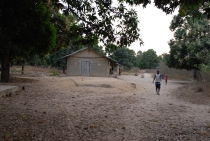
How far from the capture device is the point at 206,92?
1379 cm

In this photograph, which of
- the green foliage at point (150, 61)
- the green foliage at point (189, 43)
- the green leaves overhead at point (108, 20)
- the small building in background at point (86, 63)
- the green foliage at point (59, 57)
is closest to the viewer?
the green leaves overhead at point (108, 20)

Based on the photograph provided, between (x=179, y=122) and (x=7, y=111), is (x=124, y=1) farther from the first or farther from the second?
(x=7, y=111)

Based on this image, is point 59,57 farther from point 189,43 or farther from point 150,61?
point 150,61

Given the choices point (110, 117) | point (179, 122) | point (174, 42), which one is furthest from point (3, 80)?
point (174, 42)

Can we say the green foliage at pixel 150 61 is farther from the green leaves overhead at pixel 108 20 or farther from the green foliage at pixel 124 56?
the green leaves overhead at pixel 108 20

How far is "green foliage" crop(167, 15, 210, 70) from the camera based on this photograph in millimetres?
22984

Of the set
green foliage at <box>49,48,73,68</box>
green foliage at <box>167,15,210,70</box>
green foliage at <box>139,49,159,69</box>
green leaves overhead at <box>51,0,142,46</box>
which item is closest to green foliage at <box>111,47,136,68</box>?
green foliage at <box>139,49,159,69</box>

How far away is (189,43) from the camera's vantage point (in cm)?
2555

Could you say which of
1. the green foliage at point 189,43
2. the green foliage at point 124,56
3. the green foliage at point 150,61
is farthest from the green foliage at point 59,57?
the green foliage at point 150,61

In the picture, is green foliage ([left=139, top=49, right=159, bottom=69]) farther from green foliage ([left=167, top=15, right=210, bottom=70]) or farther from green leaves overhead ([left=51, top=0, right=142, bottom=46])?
green leaves overhead ([left=51, top=0, right=142, bottom=46])

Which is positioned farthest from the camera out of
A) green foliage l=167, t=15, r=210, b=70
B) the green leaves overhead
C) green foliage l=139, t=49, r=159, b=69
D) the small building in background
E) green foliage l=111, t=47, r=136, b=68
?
green foliage l=139, t=49, r=159, b=69

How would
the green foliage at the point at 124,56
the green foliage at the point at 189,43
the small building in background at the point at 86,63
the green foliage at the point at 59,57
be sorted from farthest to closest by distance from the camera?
the green foliage at the point at 124,56 < the green foliage at the point at 59,57 < the small building in background at the point at 86,63 < the green foliage at the point at 189,43

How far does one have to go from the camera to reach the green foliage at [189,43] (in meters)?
23.0

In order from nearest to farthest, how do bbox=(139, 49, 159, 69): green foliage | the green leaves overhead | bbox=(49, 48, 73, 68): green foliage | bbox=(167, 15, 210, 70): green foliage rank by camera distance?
the green leaves overhead, bbox=(167, 15, 210, 70): green foliage, bbox=(49, 48, 73, 68): green foliage, bbox=(139, 49, 159, 69): green foliage
